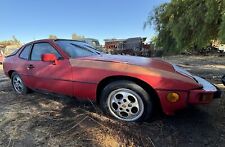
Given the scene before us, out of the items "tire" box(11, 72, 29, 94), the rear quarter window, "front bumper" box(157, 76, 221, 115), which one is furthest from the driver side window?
"front bumper" box(157, 76, 221, 115)

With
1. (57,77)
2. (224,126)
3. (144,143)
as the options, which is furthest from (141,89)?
(57,77)

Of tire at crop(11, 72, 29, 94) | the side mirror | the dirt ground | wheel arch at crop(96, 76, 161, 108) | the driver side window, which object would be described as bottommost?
the dirt ground

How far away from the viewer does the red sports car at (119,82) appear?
153 inches

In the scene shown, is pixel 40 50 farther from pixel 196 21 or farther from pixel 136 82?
pixel 196 21

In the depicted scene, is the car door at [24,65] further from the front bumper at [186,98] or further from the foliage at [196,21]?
the foliage at [196,21]

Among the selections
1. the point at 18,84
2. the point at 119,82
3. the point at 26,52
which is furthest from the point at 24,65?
the point at 119,82

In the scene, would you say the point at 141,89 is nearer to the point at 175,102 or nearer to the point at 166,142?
the point at 175,102

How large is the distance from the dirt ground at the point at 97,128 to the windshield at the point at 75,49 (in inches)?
35.6

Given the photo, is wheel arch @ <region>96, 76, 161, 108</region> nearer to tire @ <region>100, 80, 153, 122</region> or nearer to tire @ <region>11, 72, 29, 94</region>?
tire @ <region>100, 80, 153, 122</region>

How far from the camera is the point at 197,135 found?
3701mm

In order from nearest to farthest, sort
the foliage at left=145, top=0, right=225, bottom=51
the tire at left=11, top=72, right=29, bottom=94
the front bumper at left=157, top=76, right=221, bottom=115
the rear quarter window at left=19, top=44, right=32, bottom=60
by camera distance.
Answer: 1. the front bumper at left=157, top=76, right=221, bottom=115
2. the rear quarter window at left=19, top=44, right=32, bottom=60
3. the tire at left=11, top=72, right=29, bottom=94
4. the foliage at left=145, top=0, right=225, bottom=51

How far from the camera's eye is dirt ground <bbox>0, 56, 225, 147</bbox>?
140 inches

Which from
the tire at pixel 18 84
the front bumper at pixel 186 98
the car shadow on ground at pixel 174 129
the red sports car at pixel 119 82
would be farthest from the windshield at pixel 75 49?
the front bumper at pixel 186 98

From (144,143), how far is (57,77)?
206 centimetres
